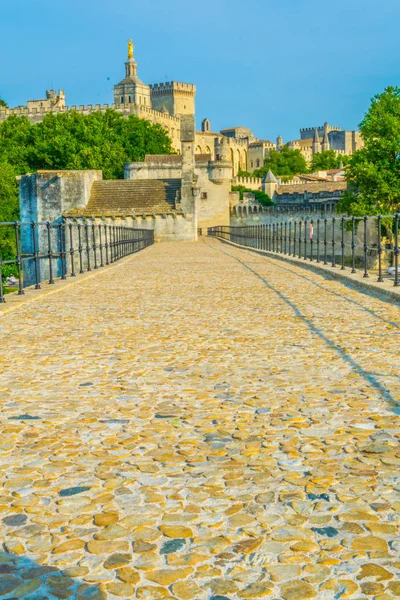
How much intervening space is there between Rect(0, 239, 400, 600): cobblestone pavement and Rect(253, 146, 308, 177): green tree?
109m

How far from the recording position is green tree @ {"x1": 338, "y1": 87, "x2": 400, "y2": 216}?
43.5 m

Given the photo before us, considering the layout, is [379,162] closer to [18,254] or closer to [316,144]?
[18,254]

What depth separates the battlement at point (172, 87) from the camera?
377 feet

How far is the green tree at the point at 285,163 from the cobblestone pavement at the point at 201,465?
359 ft

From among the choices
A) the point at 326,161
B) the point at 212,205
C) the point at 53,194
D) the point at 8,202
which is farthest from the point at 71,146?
the point at 326,161

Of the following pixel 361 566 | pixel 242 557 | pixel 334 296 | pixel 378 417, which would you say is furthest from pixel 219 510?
pixel 334 296

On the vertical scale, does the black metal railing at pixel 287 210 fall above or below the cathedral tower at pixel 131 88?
below

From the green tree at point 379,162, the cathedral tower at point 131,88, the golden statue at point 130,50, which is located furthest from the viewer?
the golden statue at point 130,50

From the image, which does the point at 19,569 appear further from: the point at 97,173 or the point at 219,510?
the point at 97,173

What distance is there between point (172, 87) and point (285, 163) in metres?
20.9

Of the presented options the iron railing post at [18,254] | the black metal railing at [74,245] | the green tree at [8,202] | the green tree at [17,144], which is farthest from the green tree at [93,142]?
the iron railing post at [18,254]

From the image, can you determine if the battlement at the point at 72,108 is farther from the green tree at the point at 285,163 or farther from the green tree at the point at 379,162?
the green tree at the point at 379,162

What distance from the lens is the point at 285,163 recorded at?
115750 mm

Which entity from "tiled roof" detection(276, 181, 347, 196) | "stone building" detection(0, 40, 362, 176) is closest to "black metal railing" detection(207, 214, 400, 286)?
"tiled roof" detection(276, 181, 347, 196)
